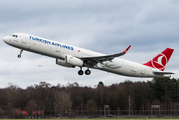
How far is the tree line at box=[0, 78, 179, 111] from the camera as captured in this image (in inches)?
4065

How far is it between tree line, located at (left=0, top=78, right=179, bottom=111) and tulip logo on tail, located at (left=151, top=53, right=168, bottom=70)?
38.9 meters

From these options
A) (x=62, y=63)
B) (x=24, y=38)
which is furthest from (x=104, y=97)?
(x=24, y=38)

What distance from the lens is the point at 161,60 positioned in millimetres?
62969

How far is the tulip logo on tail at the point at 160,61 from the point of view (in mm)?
62394

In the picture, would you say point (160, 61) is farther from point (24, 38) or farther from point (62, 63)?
point (24, 38)

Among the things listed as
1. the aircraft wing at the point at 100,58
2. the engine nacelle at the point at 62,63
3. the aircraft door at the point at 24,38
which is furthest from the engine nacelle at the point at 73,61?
the aircraft door at the point at 24,38

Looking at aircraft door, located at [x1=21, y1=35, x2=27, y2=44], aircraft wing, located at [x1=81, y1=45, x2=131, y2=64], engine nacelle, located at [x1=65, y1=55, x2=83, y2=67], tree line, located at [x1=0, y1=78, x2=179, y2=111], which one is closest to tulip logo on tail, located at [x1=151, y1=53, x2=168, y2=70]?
aircraft wing, located at [x1=81, y1=45, x2=131, y2=64]

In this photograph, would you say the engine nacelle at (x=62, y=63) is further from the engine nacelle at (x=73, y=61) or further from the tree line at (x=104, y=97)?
the tree line at (x=104, y=97)

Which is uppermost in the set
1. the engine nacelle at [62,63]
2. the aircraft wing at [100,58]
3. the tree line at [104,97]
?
the aircraft wing at [100,58]

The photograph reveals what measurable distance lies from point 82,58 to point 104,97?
5979cm

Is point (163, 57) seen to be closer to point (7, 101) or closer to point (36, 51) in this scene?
point (36, 51)

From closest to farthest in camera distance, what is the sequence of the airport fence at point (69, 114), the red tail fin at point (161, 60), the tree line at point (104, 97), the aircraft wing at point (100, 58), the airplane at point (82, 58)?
the airplane at point (82, 58)
the aircraft wing at point (100, 58)
the red tail fin at point (161, 60)
the airport fence at point (69, 114)
the tree line at point (104, 97)

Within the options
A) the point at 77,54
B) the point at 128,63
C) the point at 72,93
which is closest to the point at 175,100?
the point at 72,93

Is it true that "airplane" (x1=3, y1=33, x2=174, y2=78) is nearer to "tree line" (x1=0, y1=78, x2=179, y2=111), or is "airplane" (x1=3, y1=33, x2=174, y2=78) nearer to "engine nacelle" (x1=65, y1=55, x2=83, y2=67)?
"engine nacelle" (x1=65, y1=55, x2=83, y2=67)
